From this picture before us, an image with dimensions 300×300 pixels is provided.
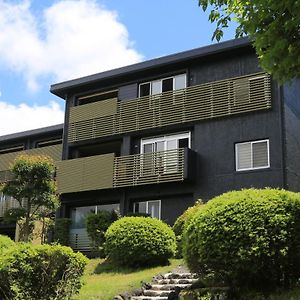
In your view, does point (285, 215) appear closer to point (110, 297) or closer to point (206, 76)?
point (110, 297)

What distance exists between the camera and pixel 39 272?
41.5 feet

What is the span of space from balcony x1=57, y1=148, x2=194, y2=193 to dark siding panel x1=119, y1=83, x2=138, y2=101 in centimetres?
315

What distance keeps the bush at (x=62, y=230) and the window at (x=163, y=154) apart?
4971 mm

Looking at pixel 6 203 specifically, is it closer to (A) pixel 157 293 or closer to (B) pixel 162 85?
(B) pixel 162 85

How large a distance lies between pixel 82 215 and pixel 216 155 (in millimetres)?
8050

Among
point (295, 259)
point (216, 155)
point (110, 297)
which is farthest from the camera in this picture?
point (216, 155)

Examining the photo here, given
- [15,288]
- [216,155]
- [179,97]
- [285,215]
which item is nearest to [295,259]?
[285,215]

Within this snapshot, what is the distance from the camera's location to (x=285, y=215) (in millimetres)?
12133

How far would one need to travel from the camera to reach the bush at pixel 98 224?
2530cm

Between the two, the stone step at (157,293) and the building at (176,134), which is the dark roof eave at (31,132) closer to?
the building at (176,134)

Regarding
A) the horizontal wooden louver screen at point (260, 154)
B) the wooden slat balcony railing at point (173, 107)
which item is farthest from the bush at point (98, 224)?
the horizontal wooden louver screen at point (260, 154)

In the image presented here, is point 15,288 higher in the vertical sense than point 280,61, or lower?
lower

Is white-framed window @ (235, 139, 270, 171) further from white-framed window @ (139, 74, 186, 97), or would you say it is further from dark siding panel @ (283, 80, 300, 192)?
white-framed window @ (139, 74, 186, 97)

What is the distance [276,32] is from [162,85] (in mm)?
19082
